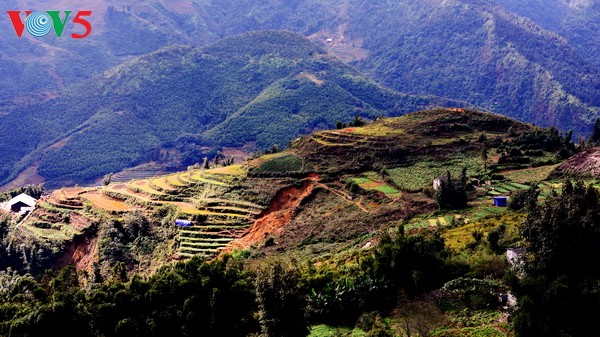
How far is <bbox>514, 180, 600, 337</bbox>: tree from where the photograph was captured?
22.2 meters

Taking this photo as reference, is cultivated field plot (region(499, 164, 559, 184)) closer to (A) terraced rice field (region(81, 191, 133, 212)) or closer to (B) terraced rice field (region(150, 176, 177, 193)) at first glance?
(B) terraced rice field (region(150, 176, 177, 193))

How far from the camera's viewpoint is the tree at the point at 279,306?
2322cm

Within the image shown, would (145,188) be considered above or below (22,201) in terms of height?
below

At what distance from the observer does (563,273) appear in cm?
2314

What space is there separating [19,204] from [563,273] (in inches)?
3057

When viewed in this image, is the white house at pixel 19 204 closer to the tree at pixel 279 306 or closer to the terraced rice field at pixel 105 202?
the terraced rice field at pixel 105 202

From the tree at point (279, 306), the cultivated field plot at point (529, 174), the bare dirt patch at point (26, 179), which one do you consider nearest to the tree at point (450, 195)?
the cultivated field plot at point (529, 174)

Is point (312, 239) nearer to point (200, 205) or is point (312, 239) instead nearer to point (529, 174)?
point (200, 205)

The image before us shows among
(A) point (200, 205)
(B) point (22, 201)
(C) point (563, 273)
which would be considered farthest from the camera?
(B) point (22, 201)

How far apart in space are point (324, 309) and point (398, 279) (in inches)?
169

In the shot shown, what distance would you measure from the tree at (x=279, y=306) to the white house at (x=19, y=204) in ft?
207

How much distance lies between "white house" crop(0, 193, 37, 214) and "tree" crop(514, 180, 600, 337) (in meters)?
70.5

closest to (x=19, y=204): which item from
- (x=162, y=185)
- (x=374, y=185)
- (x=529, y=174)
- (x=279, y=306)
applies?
(x=162, y=185)

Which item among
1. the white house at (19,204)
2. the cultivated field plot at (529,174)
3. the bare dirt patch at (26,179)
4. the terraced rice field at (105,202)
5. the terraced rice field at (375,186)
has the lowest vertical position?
the cultivated field plot at (529,174)
